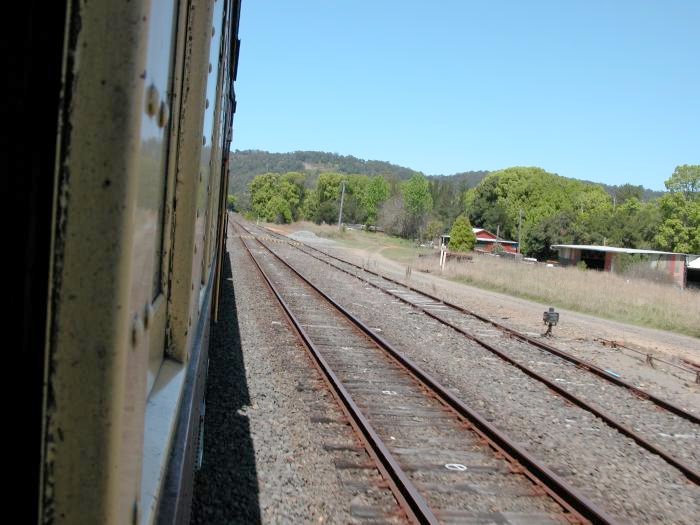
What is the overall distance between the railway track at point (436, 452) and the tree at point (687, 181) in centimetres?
5688

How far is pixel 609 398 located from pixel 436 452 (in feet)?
12.0

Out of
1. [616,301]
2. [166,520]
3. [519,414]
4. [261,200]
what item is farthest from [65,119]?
[261,200]

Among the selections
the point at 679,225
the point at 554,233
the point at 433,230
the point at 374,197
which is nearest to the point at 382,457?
the point at 679,225

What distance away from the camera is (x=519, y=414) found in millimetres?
7059

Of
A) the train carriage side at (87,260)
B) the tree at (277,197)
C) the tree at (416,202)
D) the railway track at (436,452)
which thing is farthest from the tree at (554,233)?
the train carriage side at (87,260)

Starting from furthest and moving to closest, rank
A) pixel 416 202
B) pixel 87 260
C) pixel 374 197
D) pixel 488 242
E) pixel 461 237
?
pixel 374 197 → pixel 416 202 → pixel 488 242 → pixel 461 237 → pixel 87 260

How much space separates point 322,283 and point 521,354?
9.94 meters

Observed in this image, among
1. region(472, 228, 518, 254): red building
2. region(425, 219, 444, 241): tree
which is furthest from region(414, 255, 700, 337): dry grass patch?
region(472, 228, 518, 254): red building

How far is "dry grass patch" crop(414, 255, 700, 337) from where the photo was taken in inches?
744

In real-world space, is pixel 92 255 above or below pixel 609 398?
above

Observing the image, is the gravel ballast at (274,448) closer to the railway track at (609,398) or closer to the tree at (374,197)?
the railway track at (609,398)

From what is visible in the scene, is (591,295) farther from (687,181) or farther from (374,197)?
(374,197)

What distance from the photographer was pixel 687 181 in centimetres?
5781

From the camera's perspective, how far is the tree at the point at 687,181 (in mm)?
57156
